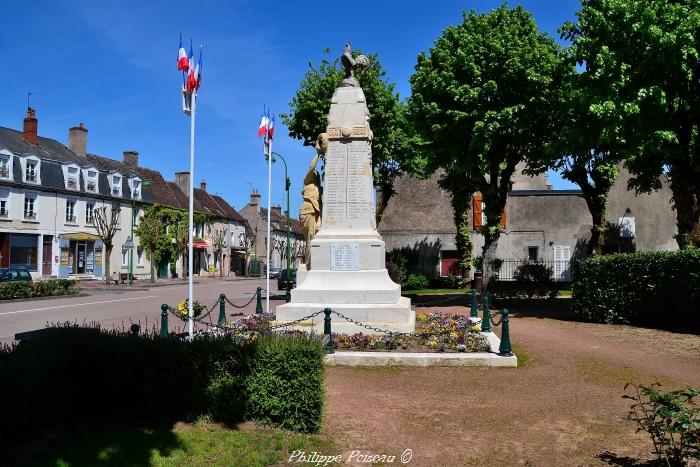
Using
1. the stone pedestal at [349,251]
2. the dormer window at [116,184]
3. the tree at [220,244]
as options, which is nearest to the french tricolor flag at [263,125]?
→ the stone pedestal at [349,251]

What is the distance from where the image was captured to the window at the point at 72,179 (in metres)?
41.7

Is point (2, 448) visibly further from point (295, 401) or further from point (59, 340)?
point (295, 401)

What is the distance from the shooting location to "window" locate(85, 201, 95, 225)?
43.5m

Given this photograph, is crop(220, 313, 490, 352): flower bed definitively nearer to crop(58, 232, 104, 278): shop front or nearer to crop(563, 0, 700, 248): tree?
crop(563, 0, 700, 248): tree

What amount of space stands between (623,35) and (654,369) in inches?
395

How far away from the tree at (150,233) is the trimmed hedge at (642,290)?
36740 mm

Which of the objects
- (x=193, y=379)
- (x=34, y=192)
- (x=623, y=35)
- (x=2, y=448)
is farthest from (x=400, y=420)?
(x=34, y=192)

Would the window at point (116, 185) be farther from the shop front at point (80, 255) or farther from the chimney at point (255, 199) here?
the chimney at point (255, 199)

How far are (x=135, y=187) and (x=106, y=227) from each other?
1110 cm

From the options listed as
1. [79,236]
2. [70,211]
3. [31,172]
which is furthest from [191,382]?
[70,211]

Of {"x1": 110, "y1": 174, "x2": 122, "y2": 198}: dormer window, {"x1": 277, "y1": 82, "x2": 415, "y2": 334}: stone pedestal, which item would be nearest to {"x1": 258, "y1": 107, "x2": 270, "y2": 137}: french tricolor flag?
{"x1": 277, "y1": 82, "x2": 415, "y2": 334}: stone pedestal

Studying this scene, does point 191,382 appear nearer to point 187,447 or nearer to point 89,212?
point 187,447

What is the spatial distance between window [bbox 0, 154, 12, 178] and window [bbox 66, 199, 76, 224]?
554cm

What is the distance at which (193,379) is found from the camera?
5.95 metres
